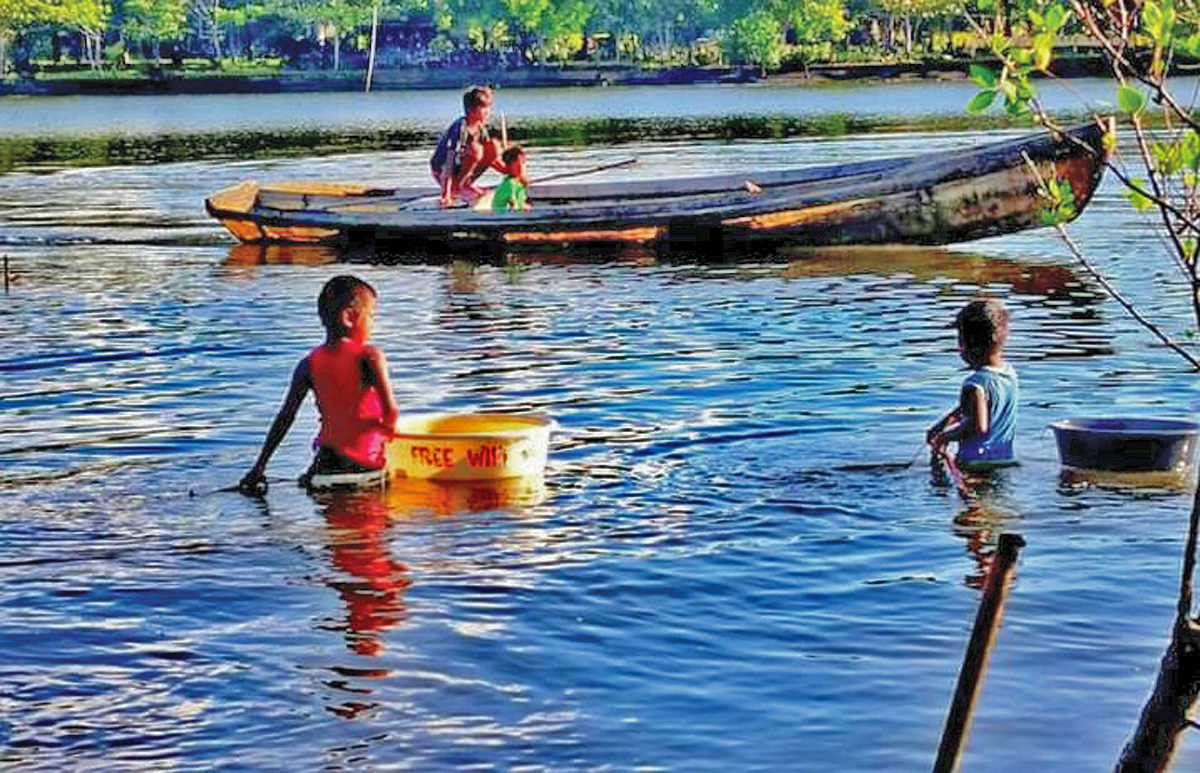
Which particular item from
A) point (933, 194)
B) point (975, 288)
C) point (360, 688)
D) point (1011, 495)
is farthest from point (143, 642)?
point (933, 194)

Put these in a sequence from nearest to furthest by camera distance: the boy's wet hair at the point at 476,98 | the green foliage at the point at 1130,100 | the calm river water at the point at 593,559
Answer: the green foliage at the point at 1130,100 → the calm river water at the point at 593,559 → the boy's wet hair at the point at 476,98

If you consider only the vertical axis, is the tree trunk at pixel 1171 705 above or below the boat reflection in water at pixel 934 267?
above

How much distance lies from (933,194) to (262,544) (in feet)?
44.2

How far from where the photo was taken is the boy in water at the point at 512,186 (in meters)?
23.8

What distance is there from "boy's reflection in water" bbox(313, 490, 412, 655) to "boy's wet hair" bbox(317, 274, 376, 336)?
0.84 metres

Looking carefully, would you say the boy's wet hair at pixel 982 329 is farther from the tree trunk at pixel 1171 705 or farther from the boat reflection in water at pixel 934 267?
the boat reflection in water at pixel 934 267

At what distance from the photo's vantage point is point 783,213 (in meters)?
23.0

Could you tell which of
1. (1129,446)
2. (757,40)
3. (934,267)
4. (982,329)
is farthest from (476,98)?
(757,40)

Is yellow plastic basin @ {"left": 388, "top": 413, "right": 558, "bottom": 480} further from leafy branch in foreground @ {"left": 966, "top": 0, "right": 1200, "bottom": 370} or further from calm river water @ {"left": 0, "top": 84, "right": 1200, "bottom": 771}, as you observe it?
leafy branch in foreground @ {"left": 966, "top": 0, "right": 1200, "bottom": 370}

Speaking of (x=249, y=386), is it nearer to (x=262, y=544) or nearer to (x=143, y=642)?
(x=262, y=544)

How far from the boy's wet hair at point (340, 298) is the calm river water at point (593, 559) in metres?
0.89

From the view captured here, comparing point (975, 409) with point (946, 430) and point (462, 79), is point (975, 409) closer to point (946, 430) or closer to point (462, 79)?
point (946, 430)

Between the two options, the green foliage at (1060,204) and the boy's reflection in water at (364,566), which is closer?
the green foliage at (1060,204)

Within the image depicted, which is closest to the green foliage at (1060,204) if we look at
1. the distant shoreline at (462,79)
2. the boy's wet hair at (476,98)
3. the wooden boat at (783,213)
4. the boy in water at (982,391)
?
the boy in water at (982,391)
